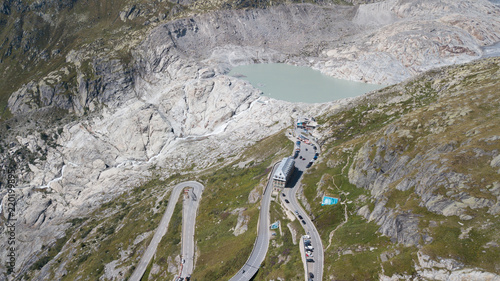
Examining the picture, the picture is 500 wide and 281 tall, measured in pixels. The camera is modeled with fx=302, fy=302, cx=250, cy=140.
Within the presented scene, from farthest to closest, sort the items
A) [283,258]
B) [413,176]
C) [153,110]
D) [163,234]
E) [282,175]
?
1. [153,110]
2. [163,234]
3. [282,175]
4. [283,258]
5. [413,176]

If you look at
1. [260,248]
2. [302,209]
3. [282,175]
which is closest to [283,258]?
[260,248]

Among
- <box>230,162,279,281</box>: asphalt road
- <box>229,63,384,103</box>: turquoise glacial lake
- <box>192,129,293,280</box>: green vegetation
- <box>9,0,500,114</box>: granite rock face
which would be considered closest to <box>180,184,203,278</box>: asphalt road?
<box>192,129,293,280</box>: green vegetation

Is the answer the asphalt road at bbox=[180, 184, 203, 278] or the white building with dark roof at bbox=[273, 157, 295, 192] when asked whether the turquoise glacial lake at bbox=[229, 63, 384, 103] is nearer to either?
the asphalt road at bbox=[180, 184, 203, 278]

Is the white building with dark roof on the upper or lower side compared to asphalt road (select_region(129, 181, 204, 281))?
upper

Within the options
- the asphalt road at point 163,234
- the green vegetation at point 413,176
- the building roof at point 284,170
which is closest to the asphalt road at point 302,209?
the green vegetation at point 413,176

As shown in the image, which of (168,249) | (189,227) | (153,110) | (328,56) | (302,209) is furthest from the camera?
(328,56)

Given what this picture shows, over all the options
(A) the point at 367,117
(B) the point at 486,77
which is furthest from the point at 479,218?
(B) the point at 486,77

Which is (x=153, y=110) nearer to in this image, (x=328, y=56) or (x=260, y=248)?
(x=328, y=56)
